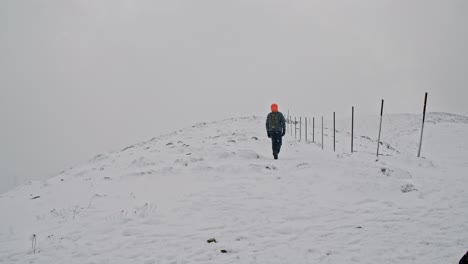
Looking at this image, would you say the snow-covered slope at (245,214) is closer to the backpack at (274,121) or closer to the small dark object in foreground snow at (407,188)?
the small dark object in foreground snow at (407,188)

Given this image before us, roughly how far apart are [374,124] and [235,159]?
4043 centimetres

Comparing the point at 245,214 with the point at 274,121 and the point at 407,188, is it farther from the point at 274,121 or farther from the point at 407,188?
the point at 274,121

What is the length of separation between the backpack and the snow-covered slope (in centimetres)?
Result: 178

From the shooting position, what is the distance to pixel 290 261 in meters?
5.60

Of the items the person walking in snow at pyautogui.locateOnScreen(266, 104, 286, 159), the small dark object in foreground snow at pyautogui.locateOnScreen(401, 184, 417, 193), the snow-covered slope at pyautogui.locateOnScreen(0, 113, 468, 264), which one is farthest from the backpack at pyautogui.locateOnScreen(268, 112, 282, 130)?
the small dark object in foreground snow at pyautogui.locateOnScreen(401, 184, 417, 193)

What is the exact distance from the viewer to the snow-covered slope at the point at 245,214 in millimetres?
6031

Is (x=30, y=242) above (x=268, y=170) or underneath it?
above

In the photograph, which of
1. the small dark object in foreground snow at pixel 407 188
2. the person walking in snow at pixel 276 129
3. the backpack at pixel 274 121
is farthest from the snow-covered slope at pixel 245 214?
the backpack at pixel 274 121

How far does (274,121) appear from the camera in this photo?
50.6ft

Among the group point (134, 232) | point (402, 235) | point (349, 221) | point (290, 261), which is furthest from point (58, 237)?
point (402, 235)

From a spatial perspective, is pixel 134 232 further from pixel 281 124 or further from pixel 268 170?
pixel 281 124

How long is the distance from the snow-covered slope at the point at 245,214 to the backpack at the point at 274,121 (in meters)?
1.78

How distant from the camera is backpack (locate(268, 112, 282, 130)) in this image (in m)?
15.3

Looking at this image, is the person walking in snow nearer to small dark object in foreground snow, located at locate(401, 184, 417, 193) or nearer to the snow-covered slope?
the snow-covered slope
